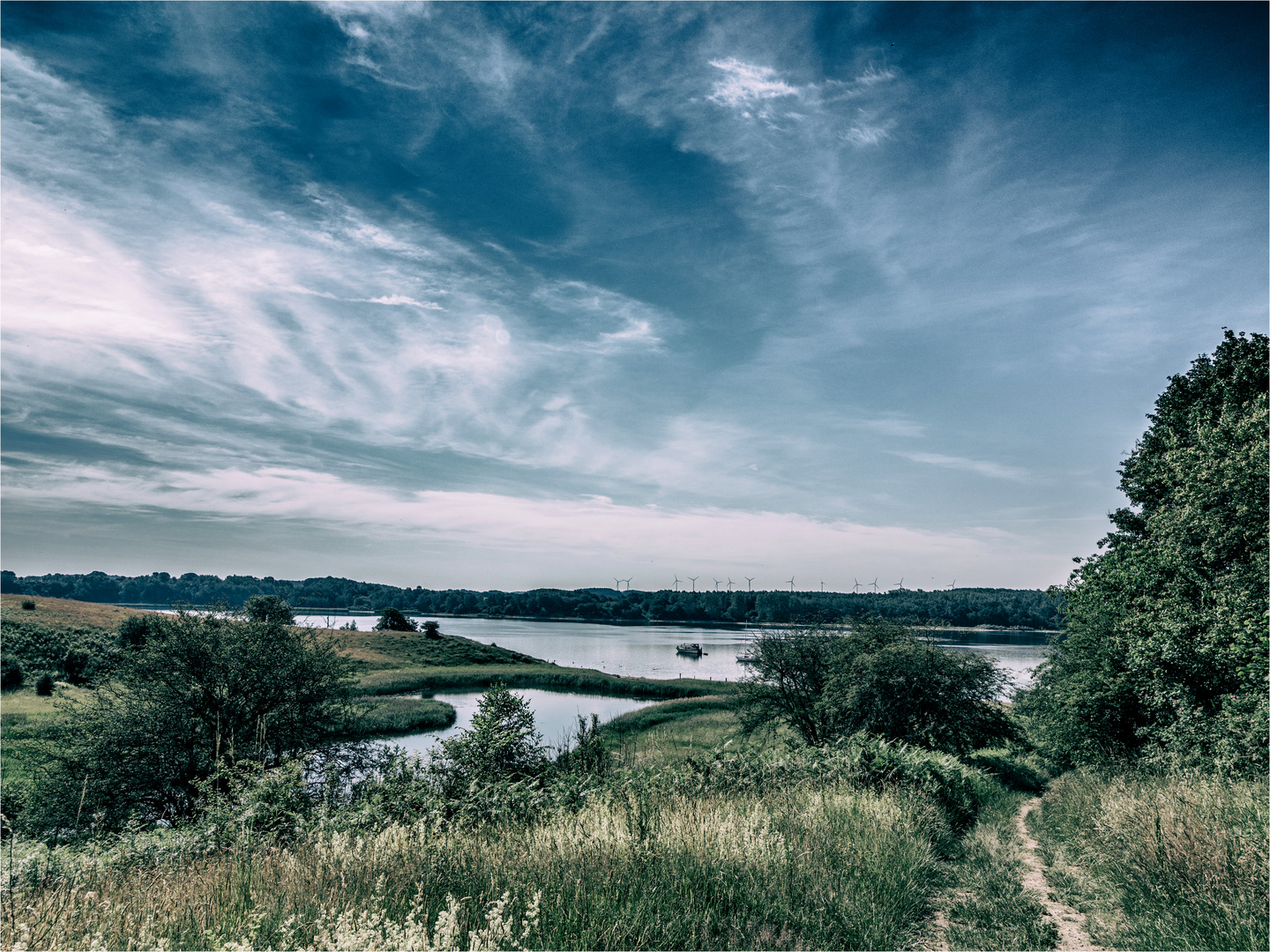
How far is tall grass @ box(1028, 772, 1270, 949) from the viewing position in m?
5.84

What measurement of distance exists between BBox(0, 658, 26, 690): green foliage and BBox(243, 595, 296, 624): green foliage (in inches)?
1162

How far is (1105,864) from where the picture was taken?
816 cm

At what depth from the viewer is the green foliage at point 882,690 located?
2373 cm

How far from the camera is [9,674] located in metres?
38.0

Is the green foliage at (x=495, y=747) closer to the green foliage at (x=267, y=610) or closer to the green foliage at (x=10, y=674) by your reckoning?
the green foliage at (x=267, y=610)

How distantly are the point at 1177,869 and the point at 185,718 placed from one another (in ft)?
67.8

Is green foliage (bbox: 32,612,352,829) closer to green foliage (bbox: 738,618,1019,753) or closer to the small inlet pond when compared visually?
green foliage (bbox: 738,618,1019,753)

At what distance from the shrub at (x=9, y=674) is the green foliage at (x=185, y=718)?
28.8m

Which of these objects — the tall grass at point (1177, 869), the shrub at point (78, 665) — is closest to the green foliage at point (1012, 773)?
the tall grass at point (1177, 869)

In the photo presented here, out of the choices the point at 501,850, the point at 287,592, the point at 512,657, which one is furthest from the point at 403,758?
the point at 512,657

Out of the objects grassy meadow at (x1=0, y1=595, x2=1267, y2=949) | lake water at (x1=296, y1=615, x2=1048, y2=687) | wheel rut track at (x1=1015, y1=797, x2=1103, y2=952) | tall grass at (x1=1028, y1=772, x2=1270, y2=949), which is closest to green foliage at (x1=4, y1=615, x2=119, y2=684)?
lake water at (x1=296, y1=615, x2=1048, y2=687)

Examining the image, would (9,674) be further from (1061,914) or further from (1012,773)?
(1012,773)

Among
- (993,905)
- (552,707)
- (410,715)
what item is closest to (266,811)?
(993,905)

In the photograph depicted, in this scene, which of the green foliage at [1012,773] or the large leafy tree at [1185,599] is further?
the green foliage at [1012,773]
